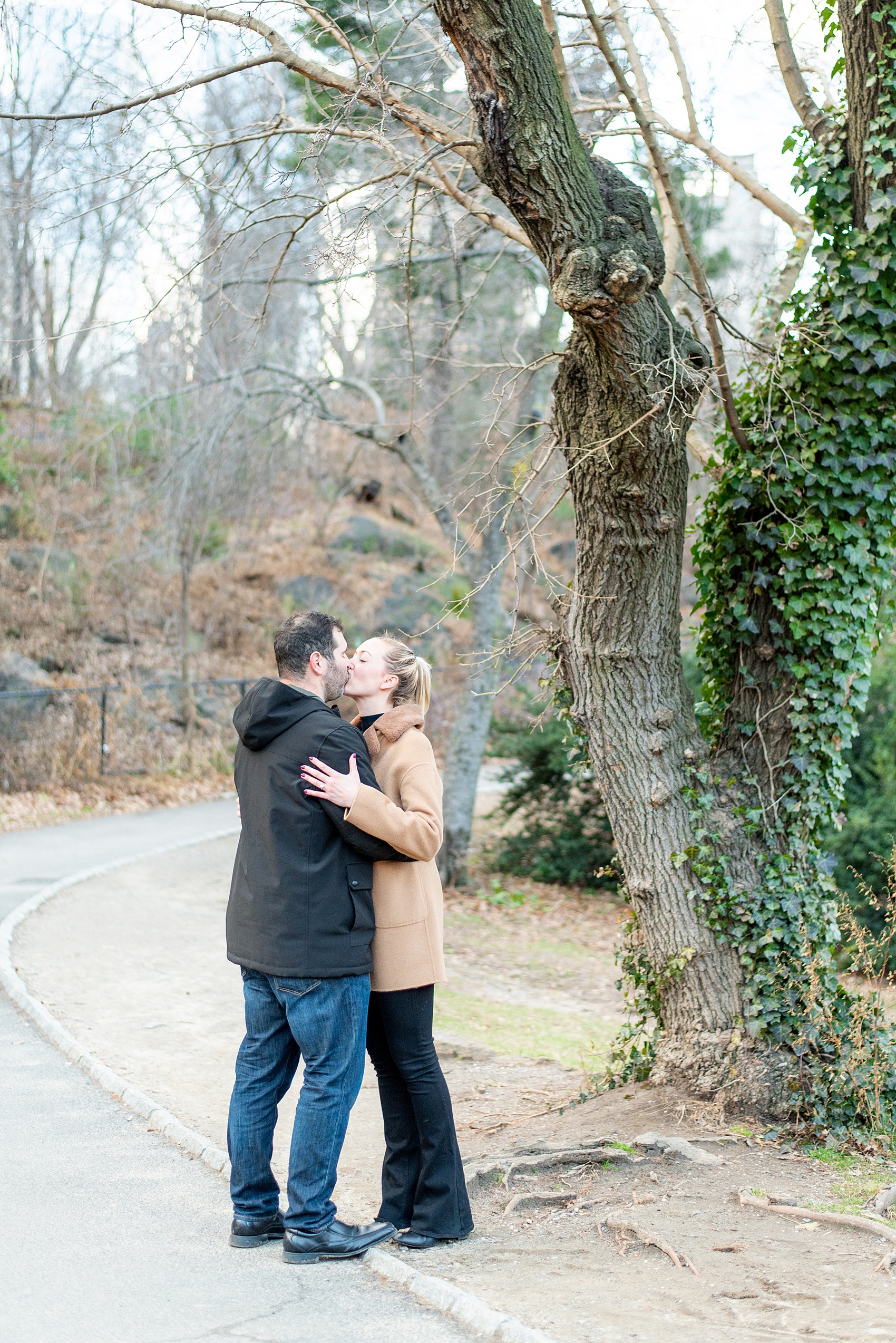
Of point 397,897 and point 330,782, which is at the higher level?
point 330,782

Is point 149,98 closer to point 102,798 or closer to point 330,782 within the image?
point 330,782

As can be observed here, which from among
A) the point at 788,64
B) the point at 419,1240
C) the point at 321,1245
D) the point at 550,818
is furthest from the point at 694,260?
the point at 550,818

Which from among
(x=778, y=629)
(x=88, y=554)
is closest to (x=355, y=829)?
(x=778, y=629)

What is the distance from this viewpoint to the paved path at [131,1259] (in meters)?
3.31

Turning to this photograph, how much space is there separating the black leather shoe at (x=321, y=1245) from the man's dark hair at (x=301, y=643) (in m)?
1.80

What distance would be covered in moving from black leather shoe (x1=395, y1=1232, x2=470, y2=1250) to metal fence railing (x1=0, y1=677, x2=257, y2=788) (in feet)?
36.1

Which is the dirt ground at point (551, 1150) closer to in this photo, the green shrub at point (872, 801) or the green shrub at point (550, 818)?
the green shrub at point (872, 801)

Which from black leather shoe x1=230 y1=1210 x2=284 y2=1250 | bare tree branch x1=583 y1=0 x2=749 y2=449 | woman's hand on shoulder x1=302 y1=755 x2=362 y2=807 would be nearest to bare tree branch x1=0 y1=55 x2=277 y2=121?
bare tree branch x1=583 y1=0 x2=749 y2=449

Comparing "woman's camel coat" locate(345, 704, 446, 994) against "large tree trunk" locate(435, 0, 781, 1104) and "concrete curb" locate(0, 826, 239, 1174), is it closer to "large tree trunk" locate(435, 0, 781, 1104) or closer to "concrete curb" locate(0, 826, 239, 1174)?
"concrete curb" locate(0, 826, 239, 1174)

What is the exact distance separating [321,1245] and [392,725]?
1682mm

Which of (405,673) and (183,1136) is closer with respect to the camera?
(405,673)

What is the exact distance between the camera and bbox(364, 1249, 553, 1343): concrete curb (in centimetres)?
322

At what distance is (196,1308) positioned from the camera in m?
3.42

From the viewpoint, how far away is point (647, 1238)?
399cm
